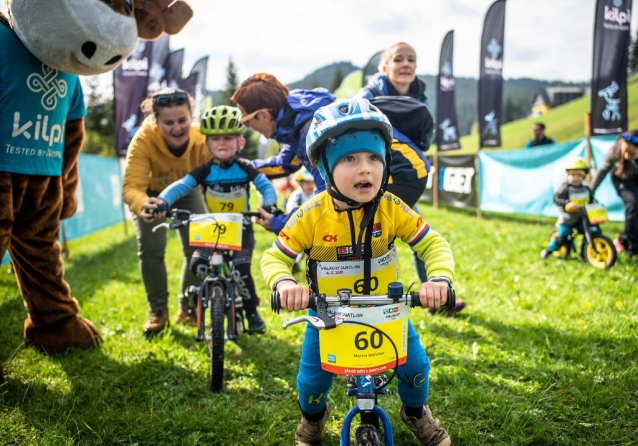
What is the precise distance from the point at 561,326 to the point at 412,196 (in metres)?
2.26

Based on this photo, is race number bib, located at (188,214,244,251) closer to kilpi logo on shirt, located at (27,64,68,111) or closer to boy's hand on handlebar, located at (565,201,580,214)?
kilpi logo on shirt, located at (27,64,68,111)

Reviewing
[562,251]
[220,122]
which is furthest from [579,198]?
[220,122]

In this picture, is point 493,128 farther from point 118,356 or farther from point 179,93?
point 118,356

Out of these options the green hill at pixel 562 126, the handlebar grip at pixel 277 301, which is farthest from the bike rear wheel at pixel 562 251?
the green hill at pixel 562 126

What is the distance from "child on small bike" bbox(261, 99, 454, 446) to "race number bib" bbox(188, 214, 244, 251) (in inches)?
63.7

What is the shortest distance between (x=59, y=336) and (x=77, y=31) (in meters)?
2.50

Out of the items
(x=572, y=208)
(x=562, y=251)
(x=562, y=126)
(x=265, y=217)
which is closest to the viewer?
(x=265, y=217)

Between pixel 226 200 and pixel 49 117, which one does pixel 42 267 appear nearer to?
pixel 49 117

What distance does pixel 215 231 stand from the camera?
13.2ft

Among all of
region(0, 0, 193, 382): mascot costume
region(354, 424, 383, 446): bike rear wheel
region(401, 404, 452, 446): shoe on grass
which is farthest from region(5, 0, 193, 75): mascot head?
region(401, 404, 452, 446): shoe on grass

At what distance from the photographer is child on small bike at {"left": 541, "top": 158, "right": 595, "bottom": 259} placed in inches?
281

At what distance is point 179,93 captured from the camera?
464 cm

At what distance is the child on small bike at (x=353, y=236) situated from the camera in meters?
2.28

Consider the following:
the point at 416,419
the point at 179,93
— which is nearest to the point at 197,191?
the point at 179,93
